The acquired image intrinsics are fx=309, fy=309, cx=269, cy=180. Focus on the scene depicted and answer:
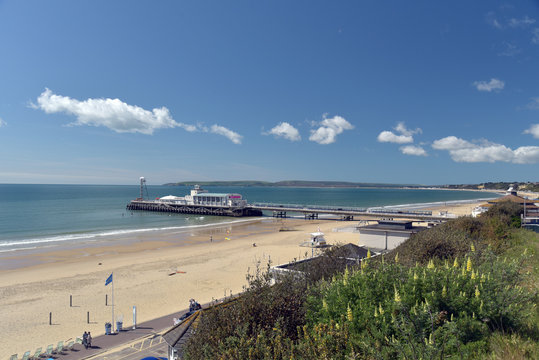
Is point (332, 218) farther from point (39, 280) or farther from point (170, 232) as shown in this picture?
point (39, 280)

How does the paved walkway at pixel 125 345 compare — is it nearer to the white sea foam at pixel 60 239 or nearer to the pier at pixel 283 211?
the white sea foam at pixel 60 239

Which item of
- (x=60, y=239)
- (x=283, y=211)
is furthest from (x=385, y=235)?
(x=283, y=211)

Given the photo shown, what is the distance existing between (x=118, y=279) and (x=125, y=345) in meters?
11.6

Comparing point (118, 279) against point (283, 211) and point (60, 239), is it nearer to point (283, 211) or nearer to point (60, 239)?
point (60, 239)

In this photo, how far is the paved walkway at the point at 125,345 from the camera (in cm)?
1259

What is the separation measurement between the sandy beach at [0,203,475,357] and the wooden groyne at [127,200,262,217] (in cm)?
3003

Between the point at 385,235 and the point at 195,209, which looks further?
the point at 195,209

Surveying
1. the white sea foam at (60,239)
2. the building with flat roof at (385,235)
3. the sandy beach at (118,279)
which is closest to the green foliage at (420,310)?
the sandy beach at (118,279)

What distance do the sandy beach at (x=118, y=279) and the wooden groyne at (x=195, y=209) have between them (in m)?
30.0

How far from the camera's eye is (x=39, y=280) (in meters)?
23.8

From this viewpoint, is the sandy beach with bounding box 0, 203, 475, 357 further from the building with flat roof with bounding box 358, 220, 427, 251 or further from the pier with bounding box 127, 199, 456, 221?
the pier with bounding box 127, 199, 456, 221

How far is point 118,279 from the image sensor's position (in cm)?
2380

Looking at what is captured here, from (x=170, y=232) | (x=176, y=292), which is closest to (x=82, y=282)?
(x=176, y=292)

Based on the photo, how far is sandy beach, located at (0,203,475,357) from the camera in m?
16.3
